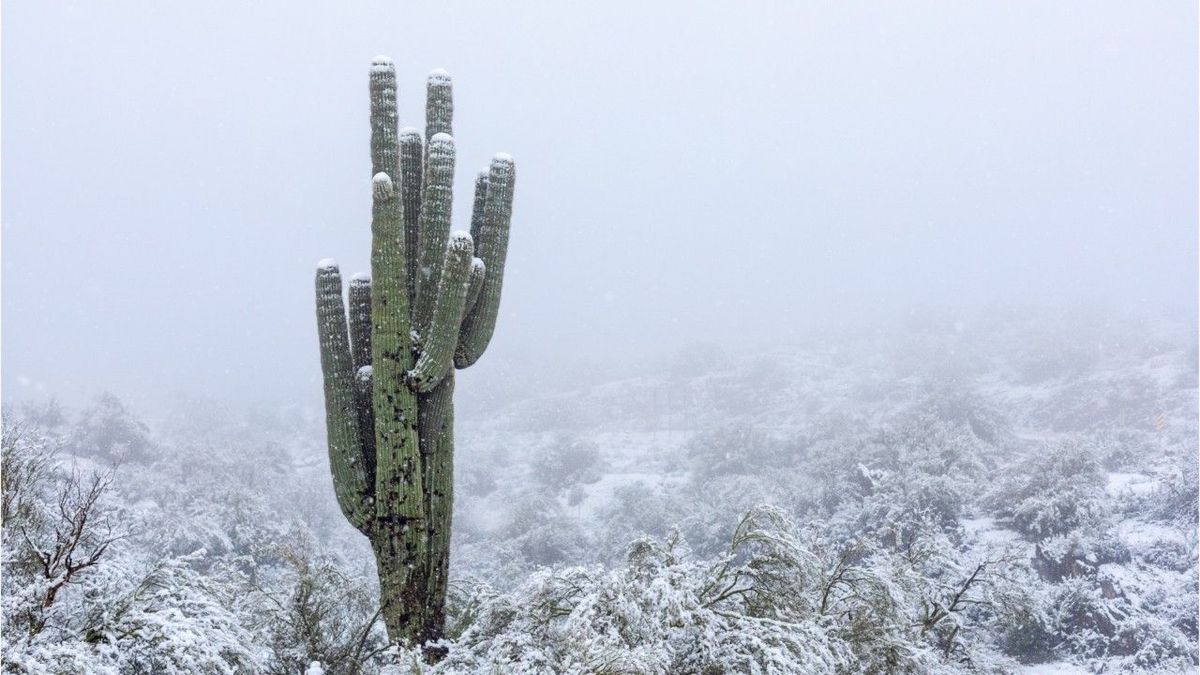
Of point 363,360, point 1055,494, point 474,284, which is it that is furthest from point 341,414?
point 1055,494

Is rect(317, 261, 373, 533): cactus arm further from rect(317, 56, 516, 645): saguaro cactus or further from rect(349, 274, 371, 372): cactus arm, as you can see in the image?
rect(349, 274, 371, 372): cactus arm

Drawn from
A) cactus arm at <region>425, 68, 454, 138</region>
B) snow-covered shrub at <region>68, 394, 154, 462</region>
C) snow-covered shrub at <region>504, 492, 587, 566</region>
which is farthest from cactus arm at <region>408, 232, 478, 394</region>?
snow-covered shrub at <region>68, 394, 154, 462</region>

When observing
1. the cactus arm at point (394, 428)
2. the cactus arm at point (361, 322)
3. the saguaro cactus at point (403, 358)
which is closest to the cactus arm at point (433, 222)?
the saguaro cactus at point (403, 358)

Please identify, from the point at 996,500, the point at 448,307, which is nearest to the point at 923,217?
the point at 996,500

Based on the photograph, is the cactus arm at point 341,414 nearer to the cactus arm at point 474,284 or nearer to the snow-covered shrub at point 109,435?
the cactus arm at point 474,284

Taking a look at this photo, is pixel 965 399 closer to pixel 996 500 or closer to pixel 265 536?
pixel 996 500

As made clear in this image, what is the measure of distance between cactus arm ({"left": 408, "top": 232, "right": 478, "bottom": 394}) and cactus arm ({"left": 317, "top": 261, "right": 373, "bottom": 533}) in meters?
0.65

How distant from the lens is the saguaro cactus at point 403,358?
5523 mm

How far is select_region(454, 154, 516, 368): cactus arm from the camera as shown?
19.9 feet

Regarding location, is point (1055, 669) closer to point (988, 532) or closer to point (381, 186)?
point (988, 532)

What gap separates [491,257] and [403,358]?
123 cm

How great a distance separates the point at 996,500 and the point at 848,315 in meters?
42.2

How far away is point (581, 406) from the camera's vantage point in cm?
3055

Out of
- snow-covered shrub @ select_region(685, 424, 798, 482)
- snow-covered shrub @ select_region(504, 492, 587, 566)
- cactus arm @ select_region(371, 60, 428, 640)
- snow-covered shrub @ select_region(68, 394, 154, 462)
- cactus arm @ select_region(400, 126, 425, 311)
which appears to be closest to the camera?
cactus arm @ select_region(371, 60, 428, 640)
